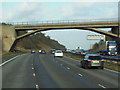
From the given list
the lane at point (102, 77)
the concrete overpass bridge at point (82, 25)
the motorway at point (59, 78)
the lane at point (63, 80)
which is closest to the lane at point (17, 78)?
the motorway at point (59, 78)

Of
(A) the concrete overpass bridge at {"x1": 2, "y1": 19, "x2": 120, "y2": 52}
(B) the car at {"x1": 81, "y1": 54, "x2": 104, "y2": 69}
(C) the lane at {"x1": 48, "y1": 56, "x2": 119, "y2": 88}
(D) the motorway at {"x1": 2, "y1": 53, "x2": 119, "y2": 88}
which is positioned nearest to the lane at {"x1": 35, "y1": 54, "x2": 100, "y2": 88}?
(D) the motorway at {"x1": 2, "y1": 53, "x2": 119, "y2": 88}

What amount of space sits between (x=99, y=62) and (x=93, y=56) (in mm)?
879

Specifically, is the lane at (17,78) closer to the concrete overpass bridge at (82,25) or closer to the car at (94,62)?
the car at (94,62)

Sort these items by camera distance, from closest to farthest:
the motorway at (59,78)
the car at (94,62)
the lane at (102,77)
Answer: the motorway at (59,78) < the lane at (102,77) < the car at (94,62)

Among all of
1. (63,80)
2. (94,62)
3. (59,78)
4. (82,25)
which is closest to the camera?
(63,80)

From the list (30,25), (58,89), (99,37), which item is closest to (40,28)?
(30,25)

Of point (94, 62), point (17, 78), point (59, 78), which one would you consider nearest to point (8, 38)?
point (94, 62)

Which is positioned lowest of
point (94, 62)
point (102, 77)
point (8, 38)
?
point (102, 77)

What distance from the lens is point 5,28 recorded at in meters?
79.4

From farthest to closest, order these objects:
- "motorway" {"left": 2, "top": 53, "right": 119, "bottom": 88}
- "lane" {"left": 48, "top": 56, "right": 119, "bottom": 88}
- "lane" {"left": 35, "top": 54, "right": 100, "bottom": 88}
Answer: "lane" {"left": 48, "top": 56, "right": 119, "bottom": 88}
"motorway" {"left": 2, "top": 53, "right": 119, "bottom": 88}
"lane" {"left": 35, "top": 54, "right": 100, "bottom": 88}

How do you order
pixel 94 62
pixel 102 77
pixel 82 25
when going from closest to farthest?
1. pixel 102 77
2. pixel 94 62
3. pixel 82 25

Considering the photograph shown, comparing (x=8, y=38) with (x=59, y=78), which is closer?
(x=59, y=78)

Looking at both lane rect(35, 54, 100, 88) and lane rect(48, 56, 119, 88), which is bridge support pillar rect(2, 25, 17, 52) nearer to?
lane rect(48, 56, 119, 88)

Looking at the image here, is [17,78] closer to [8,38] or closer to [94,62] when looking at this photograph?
[94,62]
